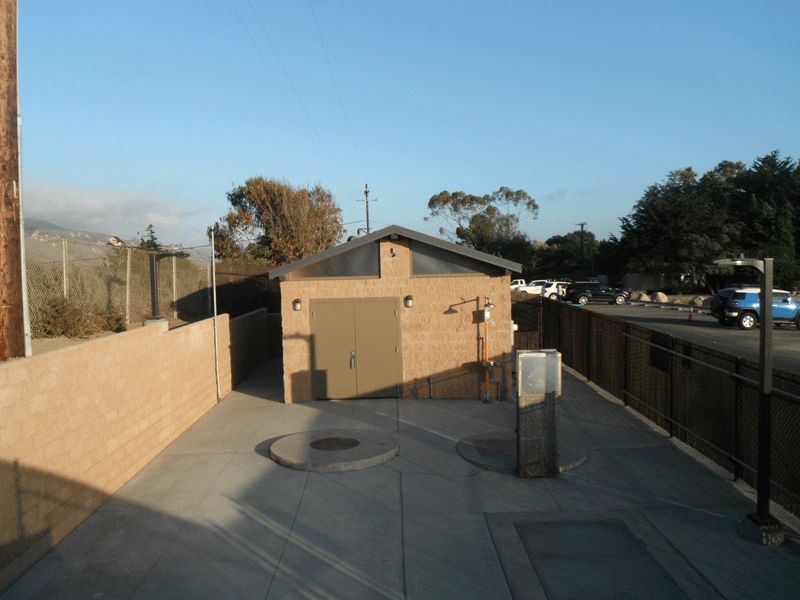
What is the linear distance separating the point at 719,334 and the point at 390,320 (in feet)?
57.7

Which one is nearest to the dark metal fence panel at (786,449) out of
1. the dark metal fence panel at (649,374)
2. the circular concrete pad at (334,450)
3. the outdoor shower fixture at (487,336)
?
the dark metal fence panel at (649,374)

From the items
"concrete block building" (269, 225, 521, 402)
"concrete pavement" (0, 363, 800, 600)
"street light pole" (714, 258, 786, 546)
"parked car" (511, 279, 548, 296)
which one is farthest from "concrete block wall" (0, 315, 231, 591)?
"parked car" (511, 279, 548, 296)

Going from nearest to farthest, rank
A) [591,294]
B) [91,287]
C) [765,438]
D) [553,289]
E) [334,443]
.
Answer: [765,438]
[334,443]
[91,287]
[591,294]
[553,289]

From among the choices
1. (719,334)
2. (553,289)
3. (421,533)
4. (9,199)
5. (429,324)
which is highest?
(9,199)

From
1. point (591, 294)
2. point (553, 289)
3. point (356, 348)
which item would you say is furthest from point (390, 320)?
point (553, 289)

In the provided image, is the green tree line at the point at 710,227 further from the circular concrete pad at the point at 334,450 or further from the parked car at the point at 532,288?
the circular concrete pad at the point at 334,450

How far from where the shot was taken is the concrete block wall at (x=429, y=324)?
12352 mm

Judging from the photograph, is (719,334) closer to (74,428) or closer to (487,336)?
(487,336)

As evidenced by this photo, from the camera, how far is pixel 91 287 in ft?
39.0

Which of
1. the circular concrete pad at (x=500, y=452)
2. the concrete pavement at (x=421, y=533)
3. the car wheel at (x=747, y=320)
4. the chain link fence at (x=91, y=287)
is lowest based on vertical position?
the concrete pavement at (x=421, y=533)

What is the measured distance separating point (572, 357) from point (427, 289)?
589cm

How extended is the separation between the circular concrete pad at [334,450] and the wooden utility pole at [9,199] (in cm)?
379

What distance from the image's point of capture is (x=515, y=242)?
6259 cm

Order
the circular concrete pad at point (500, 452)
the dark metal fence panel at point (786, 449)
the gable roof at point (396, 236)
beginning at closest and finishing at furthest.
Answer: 1. the dark metal fence panel at point (786, 449)
2. the circular concrete pad at point (500, 452)
3. the gable roof at point (396, 236)
